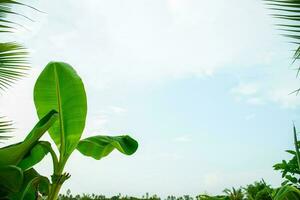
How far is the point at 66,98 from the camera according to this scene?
3756 millimetres

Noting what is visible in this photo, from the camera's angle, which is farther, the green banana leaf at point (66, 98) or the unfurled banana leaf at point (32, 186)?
the green banana leaf at point (66, 98)

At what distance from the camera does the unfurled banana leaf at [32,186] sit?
3259 millimetres

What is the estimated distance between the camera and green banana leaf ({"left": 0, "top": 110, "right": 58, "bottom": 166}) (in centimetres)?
309

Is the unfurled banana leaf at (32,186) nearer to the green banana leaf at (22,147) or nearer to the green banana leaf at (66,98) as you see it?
the green banana leaf at (22,147)

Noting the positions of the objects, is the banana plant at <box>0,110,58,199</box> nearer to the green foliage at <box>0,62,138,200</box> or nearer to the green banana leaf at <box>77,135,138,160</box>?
the green foliage at <box>0,62,138,200</box>

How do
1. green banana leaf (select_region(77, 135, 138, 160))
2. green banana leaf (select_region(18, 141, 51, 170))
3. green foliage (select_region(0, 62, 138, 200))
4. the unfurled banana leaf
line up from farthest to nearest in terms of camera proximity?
green banana leaf (select_region(77, 135, 138, 160)), green banana leaf (select_region(18, 141, 51, 170)), green foliage (select_region(0, 62, 138, 200)), the unfurled banana leaf

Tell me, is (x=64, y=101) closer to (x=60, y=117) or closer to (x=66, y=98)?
(x=66, y=98)

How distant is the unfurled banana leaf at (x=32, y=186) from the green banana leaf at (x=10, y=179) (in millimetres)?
82

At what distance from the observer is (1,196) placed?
3.29 metres

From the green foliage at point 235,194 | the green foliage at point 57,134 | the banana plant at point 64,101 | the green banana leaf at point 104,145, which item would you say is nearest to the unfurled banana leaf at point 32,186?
the green foliage at point 57,134

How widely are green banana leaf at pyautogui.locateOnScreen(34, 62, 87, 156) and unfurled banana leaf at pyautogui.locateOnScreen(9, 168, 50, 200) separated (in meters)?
0.36

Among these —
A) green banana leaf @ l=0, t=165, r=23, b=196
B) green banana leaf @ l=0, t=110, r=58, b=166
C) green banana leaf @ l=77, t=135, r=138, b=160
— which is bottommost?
green banana leaf @ l=0, t=165, r=23, b=196

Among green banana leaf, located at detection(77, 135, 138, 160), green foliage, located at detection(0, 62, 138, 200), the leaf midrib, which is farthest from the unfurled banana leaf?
green banana leaf, located at detection(77, 135, 138, 160)

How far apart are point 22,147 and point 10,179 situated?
27 centimetres
